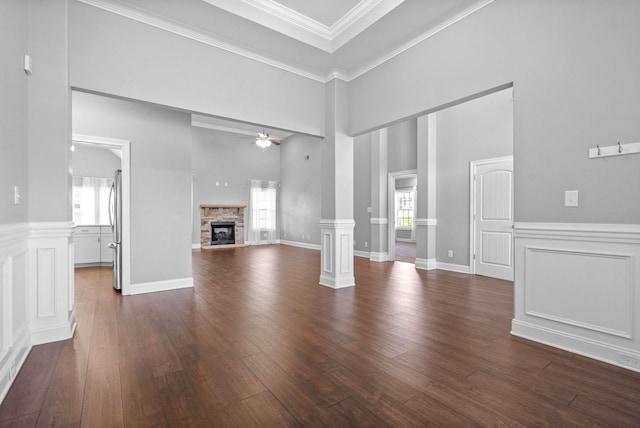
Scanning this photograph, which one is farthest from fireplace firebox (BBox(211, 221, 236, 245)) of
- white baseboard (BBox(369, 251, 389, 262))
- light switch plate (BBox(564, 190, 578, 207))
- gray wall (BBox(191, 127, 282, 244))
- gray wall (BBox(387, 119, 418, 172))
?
light switch plate (BBox(564, 190, 578, 207))

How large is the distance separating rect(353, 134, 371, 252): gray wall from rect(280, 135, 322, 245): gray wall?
2.12 meters

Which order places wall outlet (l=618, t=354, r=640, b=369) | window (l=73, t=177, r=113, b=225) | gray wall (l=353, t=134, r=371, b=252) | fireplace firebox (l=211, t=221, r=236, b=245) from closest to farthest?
wall outlet (l=618, t=354, r=640, b=369)
window (l=73, t=177, r=113, b=225)
gray wall (l=353, t=134, r=371, b=252)
fireplace firebox (l=211, t=221, r=236, b=245)

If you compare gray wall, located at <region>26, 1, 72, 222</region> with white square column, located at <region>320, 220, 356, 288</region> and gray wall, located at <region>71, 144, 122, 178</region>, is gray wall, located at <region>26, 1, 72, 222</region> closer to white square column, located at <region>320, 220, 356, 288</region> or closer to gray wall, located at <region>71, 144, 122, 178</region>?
Result: white square column, located at <region>320, 220, 356, 288</region>

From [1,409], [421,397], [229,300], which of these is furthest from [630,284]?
[1,409]

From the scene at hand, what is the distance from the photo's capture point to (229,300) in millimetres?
3867

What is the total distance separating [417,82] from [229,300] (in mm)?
3667

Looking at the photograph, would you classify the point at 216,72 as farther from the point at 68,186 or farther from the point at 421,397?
the point at 421,397

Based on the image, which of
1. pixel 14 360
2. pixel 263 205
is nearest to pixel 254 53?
pixel 14 360

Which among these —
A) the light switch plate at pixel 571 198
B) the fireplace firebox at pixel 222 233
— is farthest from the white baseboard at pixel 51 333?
A: the fireplace firebox at pixel 222 233

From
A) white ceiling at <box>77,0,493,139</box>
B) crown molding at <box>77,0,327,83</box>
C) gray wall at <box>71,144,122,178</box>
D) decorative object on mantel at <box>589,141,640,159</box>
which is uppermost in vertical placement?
white ceiling at <box>77,0,493,139</box>

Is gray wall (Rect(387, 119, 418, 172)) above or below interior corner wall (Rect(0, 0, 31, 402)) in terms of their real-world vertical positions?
above

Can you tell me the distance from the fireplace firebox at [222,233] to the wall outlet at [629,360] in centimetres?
1018

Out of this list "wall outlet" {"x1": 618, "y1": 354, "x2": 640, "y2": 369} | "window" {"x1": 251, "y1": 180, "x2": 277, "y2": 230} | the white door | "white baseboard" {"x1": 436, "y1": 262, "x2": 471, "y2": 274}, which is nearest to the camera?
"wall outlet" {"x1": 618, "y1": 354, "x2": 640, "y2": 369}

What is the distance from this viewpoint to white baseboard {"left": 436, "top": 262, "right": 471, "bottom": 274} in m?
5.61
